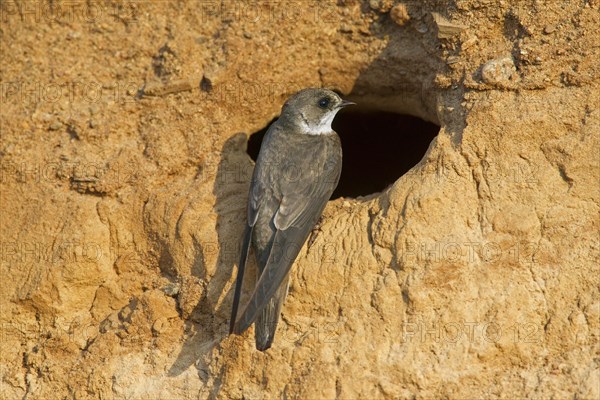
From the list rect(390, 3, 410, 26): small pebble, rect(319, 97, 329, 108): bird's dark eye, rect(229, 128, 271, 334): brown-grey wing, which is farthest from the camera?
rect(390, 3, 410, 26): small pebble

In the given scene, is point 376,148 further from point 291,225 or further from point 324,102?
point 291,225

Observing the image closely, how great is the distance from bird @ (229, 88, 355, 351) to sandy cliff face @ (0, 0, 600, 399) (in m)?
0.13

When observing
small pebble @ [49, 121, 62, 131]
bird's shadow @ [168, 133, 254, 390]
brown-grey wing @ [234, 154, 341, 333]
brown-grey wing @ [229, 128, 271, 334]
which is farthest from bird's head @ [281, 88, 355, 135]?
small pebble @ [49, 121, 62, 131]

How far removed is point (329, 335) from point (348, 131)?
277 centimetres

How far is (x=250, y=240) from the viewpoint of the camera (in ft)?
15.8

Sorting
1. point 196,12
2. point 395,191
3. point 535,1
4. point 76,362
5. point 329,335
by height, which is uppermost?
point 535,1

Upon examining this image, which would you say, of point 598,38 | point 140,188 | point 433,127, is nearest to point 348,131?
point 433,127

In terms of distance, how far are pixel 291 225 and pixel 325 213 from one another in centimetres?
34

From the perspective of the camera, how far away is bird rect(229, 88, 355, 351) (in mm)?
4535

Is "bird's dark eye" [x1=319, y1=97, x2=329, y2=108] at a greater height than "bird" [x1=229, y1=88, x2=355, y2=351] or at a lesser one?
greater

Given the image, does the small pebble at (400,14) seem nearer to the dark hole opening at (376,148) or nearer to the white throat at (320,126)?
the white throat at (320,126)

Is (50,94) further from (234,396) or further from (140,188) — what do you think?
(234,396)

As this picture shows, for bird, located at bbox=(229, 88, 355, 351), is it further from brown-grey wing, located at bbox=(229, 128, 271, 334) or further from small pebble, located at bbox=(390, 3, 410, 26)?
small pebble, located at bbox=(390, 3, 410, 26)

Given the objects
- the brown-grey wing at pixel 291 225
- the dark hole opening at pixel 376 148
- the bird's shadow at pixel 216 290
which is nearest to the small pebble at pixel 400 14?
the brown-grey wing at pixel 291 225
